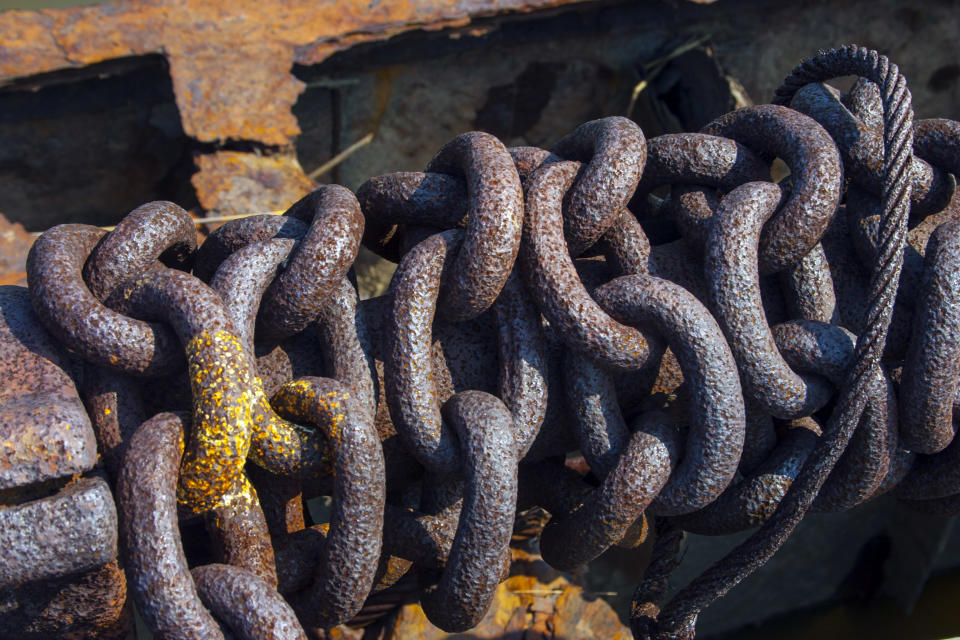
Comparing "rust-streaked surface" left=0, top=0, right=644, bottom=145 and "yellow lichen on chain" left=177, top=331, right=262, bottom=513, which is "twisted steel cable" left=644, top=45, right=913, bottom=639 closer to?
"yellow lichen on chain" left=177, top=331, right=262, bottom=513

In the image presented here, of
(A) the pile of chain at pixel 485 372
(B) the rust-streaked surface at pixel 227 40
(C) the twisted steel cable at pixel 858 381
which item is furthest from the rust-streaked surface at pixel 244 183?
(C) the twisted steel cable at pixel 858 381

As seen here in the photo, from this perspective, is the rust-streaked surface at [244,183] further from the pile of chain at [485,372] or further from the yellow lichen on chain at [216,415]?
the yellow lichen on chain at [216,415]

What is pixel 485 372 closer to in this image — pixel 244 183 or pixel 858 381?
pixel 858 381

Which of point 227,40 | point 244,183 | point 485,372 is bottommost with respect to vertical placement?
point 244,183

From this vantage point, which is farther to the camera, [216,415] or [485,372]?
[485,372]

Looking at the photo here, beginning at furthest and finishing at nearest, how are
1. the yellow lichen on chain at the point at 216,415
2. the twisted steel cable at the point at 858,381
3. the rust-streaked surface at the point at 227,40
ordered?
the rust-streaked surface at the point at 227,40 → the twisted steel cable at the point at 858,381 → the yellow lichen on chain at the point at 216,415

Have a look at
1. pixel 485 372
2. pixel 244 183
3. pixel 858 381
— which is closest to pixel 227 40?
pixel 244 183

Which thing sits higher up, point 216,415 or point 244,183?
point 216,415
